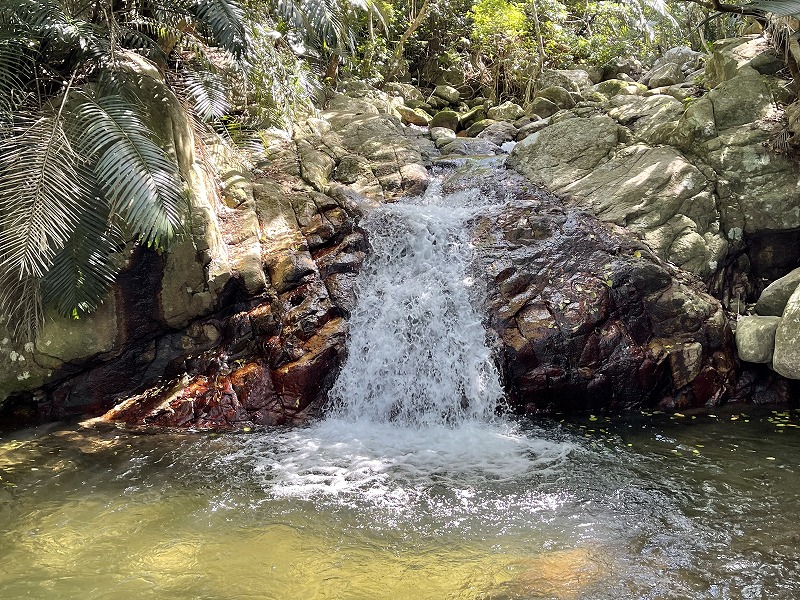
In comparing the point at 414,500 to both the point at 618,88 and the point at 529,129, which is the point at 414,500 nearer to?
the point at 529,129

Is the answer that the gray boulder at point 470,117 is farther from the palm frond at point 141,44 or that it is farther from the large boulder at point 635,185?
the palm frond at point 141,44

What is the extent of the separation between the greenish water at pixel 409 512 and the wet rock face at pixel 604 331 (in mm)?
576

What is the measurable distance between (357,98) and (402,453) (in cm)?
1039

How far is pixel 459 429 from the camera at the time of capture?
7.05 m

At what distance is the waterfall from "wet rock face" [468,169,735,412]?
0.39 m

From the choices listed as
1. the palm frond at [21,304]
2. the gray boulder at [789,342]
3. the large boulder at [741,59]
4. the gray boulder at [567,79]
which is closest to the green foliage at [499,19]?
the gray boulder at [567,79]

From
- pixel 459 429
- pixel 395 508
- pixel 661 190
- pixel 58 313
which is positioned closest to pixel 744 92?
pixel 661 190

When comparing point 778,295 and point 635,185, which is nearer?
point 778,295

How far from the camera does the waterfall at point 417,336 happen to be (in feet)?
24.3

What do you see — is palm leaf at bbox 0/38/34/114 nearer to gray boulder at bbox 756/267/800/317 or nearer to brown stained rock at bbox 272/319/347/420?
brown stained rock at bbox 272/319/347/420

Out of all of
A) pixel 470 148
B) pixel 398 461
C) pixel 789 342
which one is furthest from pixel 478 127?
pixel 398 461

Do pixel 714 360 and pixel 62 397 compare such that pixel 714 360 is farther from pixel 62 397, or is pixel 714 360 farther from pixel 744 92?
pixel 62 397

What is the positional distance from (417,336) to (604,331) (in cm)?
248

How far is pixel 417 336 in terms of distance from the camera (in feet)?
26.1
